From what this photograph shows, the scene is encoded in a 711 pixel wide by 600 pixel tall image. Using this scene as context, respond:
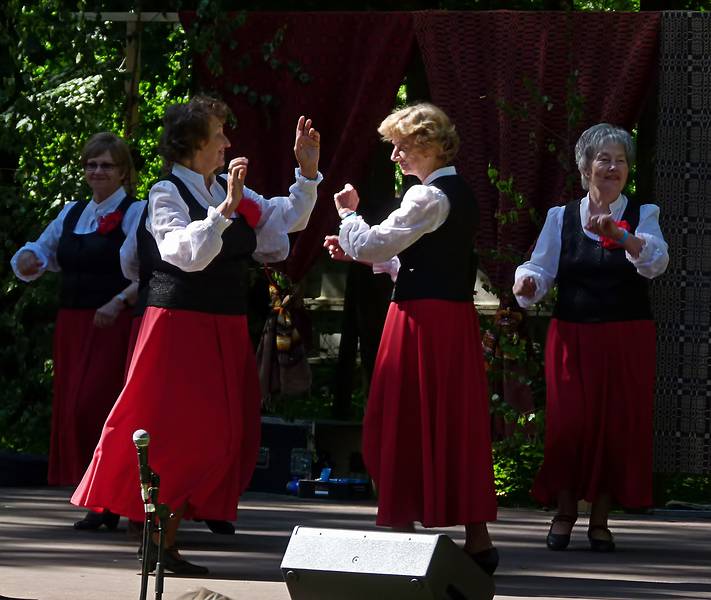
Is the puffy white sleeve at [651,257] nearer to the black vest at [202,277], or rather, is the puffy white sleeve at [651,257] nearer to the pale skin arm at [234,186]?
the black vest at [202,277]

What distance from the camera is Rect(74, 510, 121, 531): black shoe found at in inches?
246

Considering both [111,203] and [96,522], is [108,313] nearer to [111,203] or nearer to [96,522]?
[111,203]

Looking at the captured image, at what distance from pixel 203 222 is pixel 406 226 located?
63 centimetres

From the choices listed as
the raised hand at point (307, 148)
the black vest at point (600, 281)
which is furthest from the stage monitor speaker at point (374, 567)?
the black vest at point (600, 281)

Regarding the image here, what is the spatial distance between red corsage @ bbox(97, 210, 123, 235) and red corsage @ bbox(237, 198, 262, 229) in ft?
4.23

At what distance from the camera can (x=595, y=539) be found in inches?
235

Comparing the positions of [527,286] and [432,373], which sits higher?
[527,286]

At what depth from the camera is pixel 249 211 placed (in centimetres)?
520

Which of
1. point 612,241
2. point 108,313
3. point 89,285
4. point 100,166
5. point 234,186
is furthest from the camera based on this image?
point 89,285

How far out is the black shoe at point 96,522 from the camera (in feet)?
20.5

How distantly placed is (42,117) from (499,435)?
287cm

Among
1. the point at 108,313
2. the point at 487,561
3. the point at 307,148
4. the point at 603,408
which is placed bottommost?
the point at 487,561

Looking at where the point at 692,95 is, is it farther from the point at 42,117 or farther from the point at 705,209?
the point at 42,117

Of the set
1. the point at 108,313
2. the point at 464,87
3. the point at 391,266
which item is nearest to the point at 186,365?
the point at 391,266
